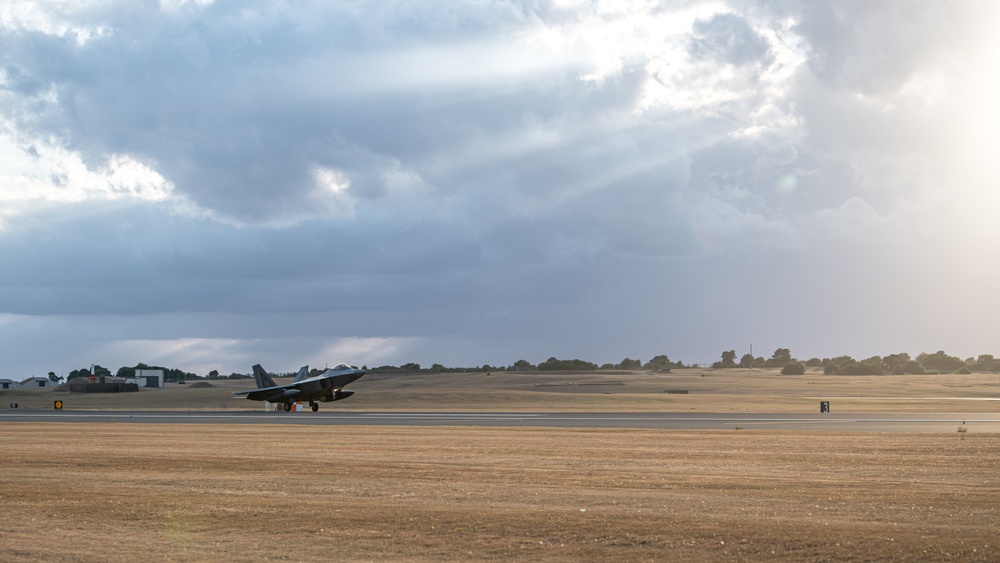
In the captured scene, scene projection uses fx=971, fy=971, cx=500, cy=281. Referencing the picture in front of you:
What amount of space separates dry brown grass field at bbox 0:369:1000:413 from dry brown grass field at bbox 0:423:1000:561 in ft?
146

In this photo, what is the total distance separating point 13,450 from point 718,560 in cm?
2914

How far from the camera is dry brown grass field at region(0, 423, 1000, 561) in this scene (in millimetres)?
14477

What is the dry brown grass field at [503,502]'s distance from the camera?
14477 mm

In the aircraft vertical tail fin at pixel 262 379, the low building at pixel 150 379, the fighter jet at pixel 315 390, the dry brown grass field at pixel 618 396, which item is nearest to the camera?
the fighter jet at pixel 315 390

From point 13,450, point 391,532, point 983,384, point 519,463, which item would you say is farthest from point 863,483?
point 983,384

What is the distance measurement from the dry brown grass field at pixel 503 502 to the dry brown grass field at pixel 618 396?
4454 centimetres

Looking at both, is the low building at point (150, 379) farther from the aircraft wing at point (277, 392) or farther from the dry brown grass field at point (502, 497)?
the dry brown grass field at point (502, 497)

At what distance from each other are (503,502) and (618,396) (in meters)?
79.3

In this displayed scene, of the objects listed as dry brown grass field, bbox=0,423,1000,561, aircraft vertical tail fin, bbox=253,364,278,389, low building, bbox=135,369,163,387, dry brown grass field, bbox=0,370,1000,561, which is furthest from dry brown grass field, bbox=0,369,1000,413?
dry brown grass field, bbox=0,423,1000,561

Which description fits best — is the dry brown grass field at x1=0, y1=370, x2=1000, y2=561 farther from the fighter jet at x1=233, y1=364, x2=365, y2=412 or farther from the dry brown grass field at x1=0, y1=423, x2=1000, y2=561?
the fighter jet at x1=233, y1=364, x2=365, y2=412

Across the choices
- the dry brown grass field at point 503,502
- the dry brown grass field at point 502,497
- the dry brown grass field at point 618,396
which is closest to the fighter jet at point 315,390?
the dry brown grass field at point 618,396

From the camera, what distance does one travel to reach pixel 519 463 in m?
28.6

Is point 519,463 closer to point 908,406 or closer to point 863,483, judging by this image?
point 863,483

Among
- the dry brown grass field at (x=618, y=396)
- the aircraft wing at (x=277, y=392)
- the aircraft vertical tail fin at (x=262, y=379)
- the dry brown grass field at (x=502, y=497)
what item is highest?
the aircraft vertical tail fin at (x=262, y=379)
